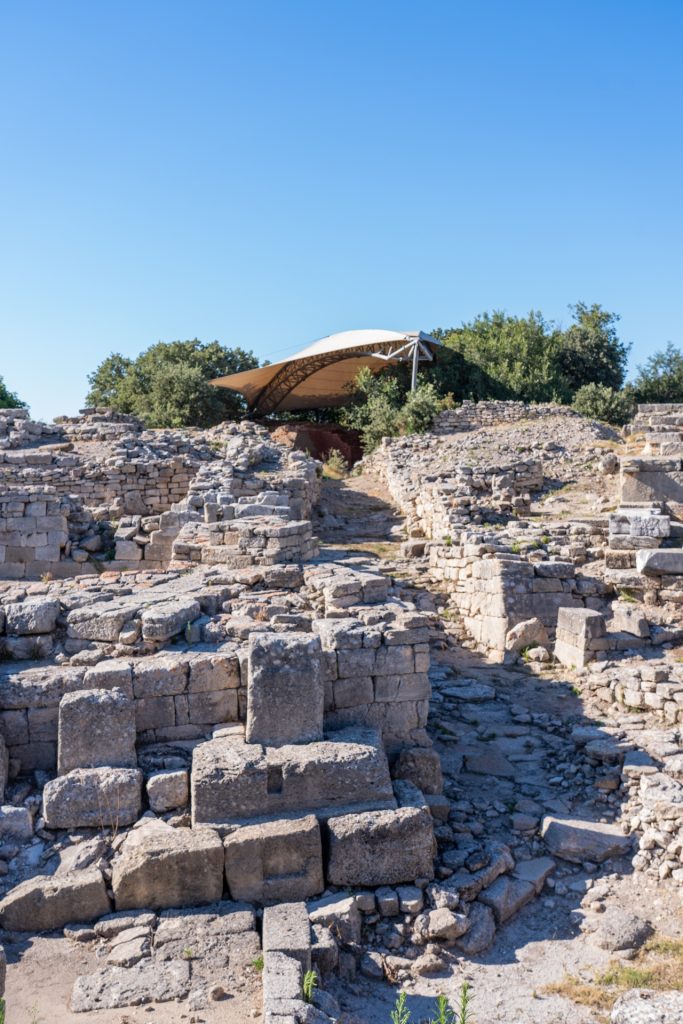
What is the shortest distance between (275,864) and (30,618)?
2746mm

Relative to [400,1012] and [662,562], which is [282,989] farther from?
[662,562]

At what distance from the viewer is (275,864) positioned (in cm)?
512

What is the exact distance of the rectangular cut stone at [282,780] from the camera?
5320 mm

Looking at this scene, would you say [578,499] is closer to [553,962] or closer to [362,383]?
[553,962]

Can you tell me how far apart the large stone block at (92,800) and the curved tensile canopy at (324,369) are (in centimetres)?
2208

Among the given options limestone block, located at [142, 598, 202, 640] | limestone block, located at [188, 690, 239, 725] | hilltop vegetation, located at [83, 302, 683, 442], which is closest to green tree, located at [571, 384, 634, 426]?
hilltop vegetation, located at [83, 302, 683, 442]

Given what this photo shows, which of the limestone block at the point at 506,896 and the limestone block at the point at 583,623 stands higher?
the limestone block at the point at 583,623

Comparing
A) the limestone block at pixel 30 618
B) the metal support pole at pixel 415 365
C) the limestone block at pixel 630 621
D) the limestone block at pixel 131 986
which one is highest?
the metal support pole at pixel 415 365

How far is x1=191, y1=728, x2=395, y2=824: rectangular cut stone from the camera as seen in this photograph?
532 cm

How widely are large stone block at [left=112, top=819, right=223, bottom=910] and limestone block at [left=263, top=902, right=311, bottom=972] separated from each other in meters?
0.44

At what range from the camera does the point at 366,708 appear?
20.3 feet

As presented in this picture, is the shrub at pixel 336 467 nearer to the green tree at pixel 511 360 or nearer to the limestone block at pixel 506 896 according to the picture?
the green tree at pixel 511 360

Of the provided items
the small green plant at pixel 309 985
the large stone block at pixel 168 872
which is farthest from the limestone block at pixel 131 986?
the small green plant at pixel 309 985

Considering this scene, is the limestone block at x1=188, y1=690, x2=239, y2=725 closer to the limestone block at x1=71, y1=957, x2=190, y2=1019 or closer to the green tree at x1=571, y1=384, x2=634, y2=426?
the limestone block at x1=71, y1=957, x2=190, y2=1019
